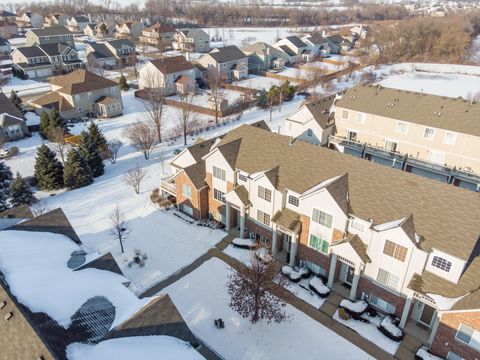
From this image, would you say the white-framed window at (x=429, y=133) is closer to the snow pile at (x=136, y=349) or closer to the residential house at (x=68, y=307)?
the residential house at (x=68, y=307)

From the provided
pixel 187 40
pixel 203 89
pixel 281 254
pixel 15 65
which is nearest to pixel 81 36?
pixel 187 40

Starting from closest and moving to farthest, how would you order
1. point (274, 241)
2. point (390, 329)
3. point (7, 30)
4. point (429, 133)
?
point (390, 329) < point (274, 241) < point (429, 133) < point (7, 30)

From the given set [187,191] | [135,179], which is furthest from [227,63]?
[187,191]

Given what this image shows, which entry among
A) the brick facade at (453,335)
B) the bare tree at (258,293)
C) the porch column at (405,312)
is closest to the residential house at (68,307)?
the bare tree at (258,293)

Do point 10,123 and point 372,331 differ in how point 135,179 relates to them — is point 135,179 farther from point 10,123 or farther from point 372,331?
point 372,331

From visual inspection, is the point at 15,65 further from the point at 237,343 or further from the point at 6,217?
the point at 237,343
